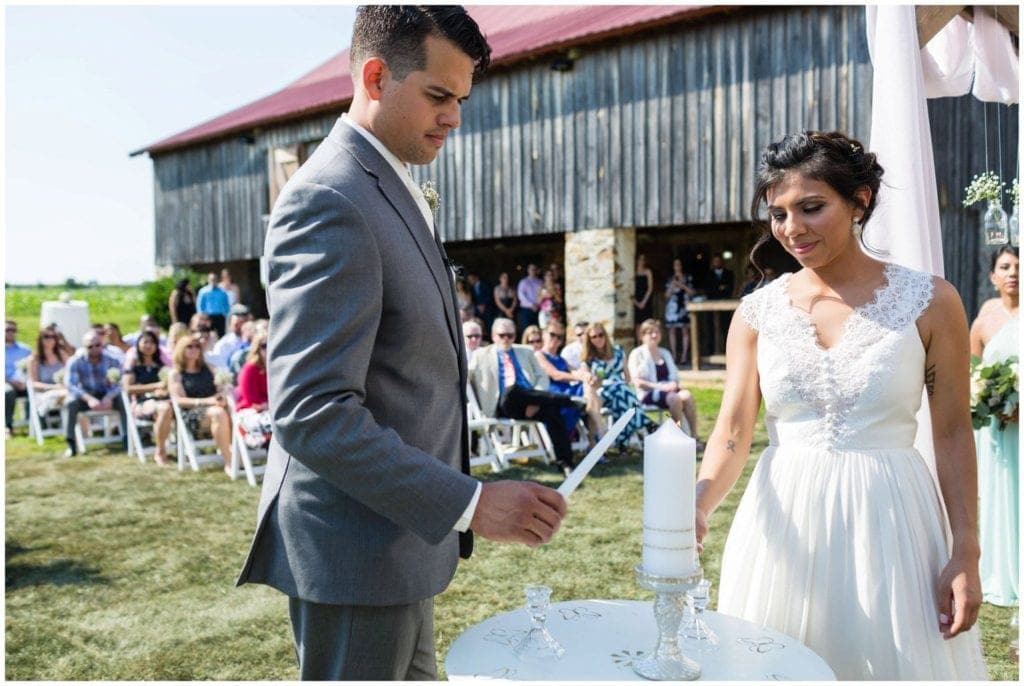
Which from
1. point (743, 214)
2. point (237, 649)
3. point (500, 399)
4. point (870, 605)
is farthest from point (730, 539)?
point (743, 214)

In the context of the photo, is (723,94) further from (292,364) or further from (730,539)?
(292,364)

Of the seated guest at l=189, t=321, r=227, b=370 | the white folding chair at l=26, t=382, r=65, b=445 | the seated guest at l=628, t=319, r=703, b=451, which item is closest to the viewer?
the seated guest at l=628, t=319, r=703, b=451

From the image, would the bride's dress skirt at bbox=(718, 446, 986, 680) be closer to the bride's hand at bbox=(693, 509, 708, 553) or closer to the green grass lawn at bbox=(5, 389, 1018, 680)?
the bride's hand at bbox=(693, 509, 708, 553)

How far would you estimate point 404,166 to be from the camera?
191cm

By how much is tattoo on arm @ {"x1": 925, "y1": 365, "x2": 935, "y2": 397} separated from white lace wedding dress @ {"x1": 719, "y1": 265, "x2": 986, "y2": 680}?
20mm

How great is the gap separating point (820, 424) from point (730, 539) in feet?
1.45

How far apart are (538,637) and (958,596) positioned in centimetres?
110

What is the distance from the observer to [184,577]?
5426 millimetres

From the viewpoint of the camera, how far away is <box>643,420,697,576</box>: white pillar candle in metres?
1.57

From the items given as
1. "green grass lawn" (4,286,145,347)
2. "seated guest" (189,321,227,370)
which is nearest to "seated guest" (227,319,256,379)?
"seated guest" (189,321,227,370)

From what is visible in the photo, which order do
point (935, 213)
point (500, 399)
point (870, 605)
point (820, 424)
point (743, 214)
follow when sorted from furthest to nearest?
1. point (743, 214)
2. point (500, 399)
3. point (935, 213)
4. point (820, 424)
5. point (870, 605)

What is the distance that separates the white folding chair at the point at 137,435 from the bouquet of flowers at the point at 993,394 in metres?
8.03

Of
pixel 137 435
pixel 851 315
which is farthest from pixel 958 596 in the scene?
pixel 137 435

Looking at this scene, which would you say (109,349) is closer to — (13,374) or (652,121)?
(13,374)
